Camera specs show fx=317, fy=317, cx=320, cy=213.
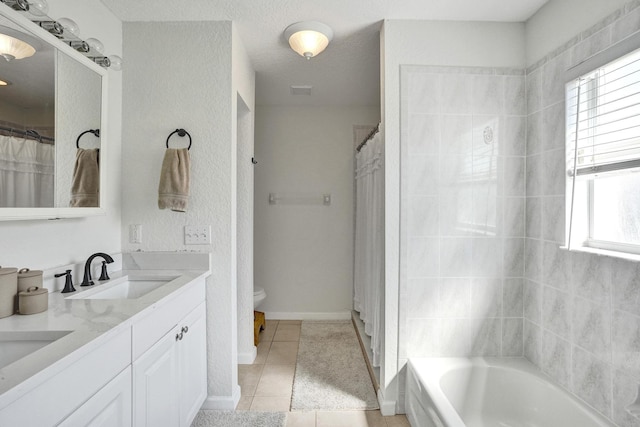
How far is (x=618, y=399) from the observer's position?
1.32 metres

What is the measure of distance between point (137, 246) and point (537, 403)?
239cm

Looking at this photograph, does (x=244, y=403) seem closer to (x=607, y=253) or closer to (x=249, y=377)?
(x=249, y=377)

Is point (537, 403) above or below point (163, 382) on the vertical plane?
below

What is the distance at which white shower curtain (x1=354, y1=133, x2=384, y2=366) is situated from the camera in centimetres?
215

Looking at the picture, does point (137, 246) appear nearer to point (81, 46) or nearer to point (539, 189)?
point (81, 46)

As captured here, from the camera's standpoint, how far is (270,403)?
6.56 ft

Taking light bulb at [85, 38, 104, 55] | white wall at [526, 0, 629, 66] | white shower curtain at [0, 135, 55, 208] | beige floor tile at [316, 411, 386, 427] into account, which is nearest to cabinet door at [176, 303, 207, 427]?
beige floor tile at [316, 411, 386, 427]

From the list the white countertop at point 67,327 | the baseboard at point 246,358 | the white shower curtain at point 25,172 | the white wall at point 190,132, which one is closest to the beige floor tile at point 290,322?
the baseboard at point 246,358

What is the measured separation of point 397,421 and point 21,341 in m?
1.82

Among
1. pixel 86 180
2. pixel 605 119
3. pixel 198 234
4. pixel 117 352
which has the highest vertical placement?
pixel 605 119

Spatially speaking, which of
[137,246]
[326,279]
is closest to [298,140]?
[326,279]

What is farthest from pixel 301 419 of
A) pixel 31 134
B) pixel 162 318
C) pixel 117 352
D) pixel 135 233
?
pixel 31 134

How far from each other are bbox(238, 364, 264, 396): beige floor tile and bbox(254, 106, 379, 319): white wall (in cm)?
102

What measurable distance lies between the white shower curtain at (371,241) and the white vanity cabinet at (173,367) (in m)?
1.10
